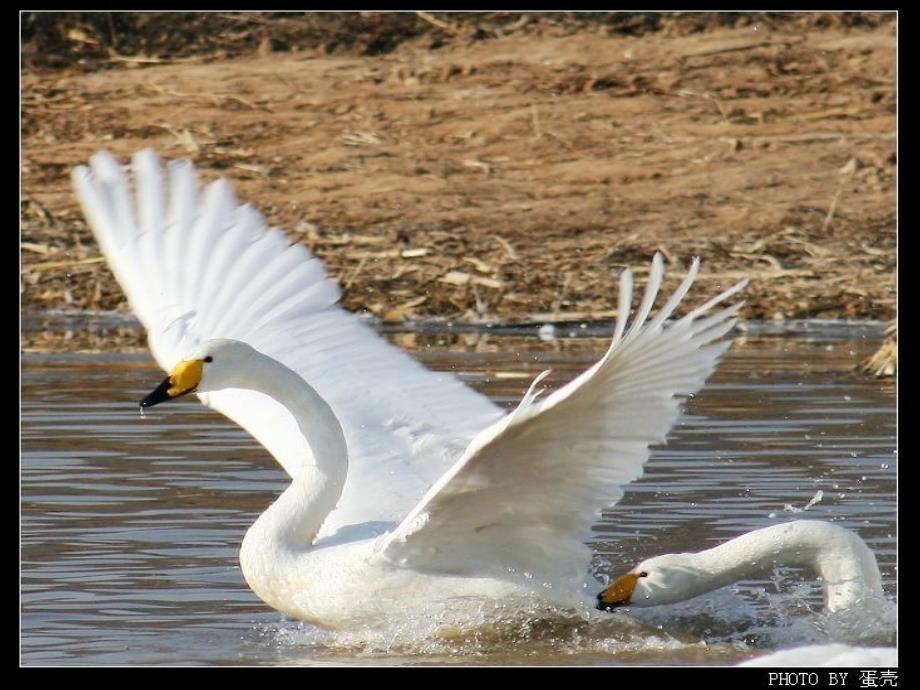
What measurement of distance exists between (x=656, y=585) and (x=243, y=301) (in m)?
2.27

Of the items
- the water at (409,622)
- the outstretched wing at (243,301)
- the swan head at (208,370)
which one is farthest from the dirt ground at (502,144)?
the swan head at (208,370)

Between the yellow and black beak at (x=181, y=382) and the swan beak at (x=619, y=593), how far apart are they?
57.8 inches

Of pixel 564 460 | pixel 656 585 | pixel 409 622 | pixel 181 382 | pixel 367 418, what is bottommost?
pixel 409 622

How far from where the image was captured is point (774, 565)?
6672 mm

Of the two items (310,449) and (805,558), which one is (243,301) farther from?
(805,558)

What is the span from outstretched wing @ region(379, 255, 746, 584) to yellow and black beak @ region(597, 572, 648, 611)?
11cm

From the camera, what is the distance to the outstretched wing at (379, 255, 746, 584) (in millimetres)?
5723

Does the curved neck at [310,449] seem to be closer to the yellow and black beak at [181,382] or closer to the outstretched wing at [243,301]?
the yellow and black beak at [181,382]

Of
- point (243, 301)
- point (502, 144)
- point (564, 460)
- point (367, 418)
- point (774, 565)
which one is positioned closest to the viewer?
point (564, 460)

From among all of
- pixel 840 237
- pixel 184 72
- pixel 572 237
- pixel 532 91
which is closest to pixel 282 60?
pixel 184 72

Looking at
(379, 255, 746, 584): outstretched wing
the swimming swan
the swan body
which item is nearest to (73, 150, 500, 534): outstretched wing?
the swimming swan

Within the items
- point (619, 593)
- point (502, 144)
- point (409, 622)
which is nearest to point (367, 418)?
point (409, 622)

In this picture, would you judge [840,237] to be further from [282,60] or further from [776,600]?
[776,600]

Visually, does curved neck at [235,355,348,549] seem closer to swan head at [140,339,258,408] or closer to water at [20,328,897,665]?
swan head at [140,339,258,408]
